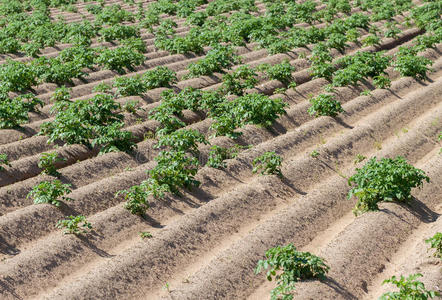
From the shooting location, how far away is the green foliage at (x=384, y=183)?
10.6 m

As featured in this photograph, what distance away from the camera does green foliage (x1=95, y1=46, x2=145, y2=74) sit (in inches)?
711

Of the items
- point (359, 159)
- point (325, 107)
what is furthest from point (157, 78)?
point (359, 159)

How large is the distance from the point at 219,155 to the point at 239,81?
5.45 metres

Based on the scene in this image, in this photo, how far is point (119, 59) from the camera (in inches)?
712

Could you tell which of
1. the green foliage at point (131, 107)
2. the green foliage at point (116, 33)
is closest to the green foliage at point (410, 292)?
the green foliage at point (131, 107)

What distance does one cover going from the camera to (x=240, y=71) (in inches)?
676

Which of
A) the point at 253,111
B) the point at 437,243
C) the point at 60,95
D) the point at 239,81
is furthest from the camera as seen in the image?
the point at 239,81

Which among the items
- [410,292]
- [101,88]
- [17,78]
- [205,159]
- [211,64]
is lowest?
[205,159]

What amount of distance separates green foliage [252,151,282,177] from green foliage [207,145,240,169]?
726 millimetres

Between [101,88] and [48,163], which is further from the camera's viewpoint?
[101,88]

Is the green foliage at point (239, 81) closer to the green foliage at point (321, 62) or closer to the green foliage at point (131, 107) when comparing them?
the green foliage at point (321, 62)

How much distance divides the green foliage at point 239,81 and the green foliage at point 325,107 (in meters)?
2.35

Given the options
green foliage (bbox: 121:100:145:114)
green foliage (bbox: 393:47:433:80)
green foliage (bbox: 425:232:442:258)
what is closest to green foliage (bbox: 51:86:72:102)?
green foliage (bbox: 121:100:145:114)

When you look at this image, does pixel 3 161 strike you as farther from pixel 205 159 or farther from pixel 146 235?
pixel 205 159
